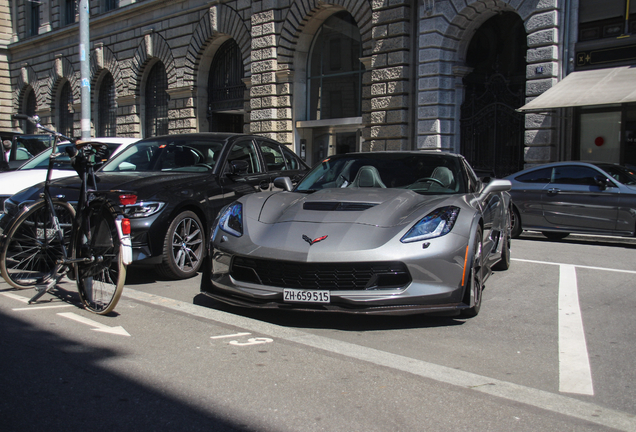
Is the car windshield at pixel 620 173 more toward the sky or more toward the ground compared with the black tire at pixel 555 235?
more toward the sky

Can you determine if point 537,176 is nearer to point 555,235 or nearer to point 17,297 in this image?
point 555,235

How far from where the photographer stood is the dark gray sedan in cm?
1005

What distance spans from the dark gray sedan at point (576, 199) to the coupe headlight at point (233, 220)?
714 centimetres

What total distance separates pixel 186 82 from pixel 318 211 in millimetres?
21349

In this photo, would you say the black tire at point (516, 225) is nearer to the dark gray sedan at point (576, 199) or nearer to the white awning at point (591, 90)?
the dark gray sedan at point (576, 199)

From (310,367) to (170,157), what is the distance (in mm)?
4508

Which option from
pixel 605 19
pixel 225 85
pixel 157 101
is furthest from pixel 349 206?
pixel 157 101

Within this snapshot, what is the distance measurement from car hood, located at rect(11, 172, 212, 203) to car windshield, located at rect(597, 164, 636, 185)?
22.9ft

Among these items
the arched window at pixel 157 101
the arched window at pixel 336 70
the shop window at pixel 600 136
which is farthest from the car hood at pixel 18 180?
the arched window at pixel 157 101

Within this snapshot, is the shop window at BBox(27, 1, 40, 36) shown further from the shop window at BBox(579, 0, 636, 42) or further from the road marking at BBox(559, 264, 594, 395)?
the road marking at BBox(559, 264, 594, 395)

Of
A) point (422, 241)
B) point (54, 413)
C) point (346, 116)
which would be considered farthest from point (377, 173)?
point (346, 116)

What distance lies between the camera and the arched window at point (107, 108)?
3031cm

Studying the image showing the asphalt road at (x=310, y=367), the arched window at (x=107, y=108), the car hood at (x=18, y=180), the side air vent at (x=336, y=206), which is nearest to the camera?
the asphalt road at (x=310, y=367)

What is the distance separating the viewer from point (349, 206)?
485cm
